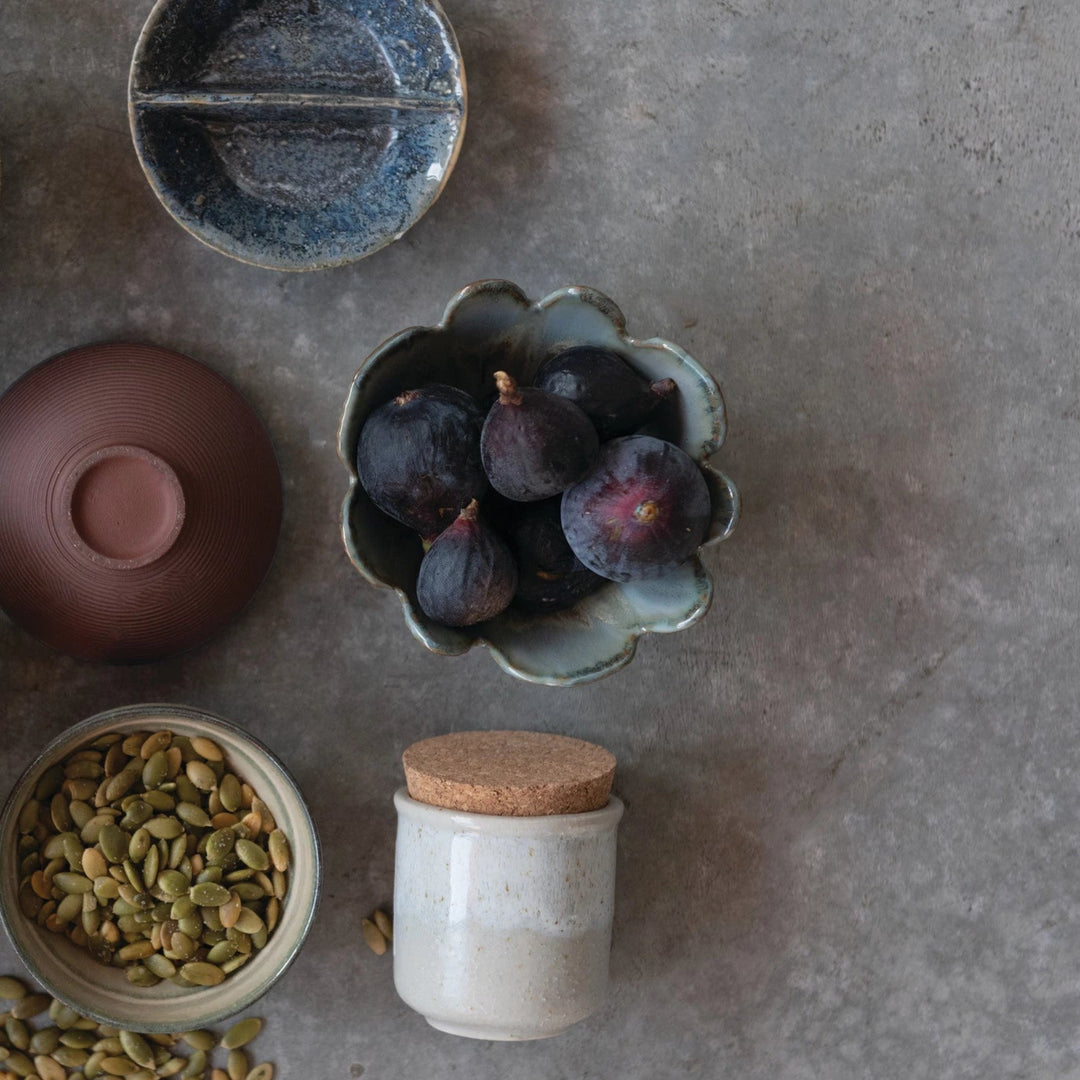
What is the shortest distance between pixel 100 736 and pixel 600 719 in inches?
20.7

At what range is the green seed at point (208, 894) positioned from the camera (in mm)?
1057

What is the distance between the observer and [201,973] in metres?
1.06

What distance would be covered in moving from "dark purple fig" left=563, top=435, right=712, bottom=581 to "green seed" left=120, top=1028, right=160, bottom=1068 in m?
0.73

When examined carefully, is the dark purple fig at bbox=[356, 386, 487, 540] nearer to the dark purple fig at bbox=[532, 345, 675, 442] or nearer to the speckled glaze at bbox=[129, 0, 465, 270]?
the dark purple fig at bbox=[532, 345, 675, 442]

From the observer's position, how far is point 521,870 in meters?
1.02

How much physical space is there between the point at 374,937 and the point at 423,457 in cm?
58

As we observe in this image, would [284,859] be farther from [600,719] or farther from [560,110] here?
[560,110]

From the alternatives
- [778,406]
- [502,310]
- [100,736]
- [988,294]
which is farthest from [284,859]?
[988,294]

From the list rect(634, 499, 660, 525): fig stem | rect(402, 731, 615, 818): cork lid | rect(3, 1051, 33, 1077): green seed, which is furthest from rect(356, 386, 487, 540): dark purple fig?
rect(3, 1051, 33, 1077): green seed

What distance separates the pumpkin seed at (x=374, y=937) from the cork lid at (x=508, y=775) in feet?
0.72

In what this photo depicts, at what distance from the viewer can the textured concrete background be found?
1.19m

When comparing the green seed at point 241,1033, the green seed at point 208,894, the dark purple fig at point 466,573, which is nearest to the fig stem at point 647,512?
the dark purple fig at point 466,573

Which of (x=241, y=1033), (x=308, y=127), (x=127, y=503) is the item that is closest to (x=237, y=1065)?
(x=241, y=1033)

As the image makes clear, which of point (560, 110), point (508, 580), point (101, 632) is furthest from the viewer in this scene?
point (560, 110)
